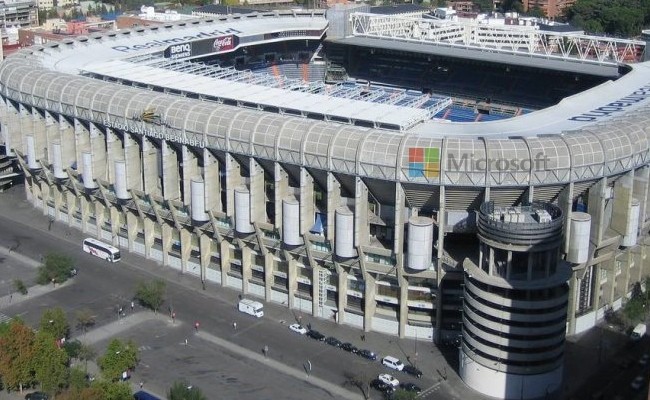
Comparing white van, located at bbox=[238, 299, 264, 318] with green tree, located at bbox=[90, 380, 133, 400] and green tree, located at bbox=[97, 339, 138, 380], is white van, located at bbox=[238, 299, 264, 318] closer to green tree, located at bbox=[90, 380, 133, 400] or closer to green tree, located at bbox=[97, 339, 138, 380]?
green tree, located at bbox=[97, 339, 138, 380]

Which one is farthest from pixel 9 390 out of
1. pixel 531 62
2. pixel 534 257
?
pixel 531 62

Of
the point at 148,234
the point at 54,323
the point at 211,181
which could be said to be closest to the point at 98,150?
the point at 148,234

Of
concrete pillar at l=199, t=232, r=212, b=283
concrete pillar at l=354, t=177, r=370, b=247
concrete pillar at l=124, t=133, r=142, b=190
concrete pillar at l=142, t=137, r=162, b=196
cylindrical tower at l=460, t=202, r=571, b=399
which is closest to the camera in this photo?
cylindrical tower at l=460, t=202, r=571, b=399

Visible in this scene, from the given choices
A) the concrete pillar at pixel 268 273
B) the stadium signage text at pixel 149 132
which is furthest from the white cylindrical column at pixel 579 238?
the stadium signage text at pixel 149 132

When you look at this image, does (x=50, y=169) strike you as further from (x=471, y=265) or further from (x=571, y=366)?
(x=571, y=366)

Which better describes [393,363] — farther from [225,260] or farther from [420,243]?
[225,260]

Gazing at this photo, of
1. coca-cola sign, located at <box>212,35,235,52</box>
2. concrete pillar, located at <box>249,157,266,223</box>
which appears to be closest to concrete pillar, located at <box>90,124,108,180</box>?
concrete pillar, located at <box>249,157,266,223</box>
